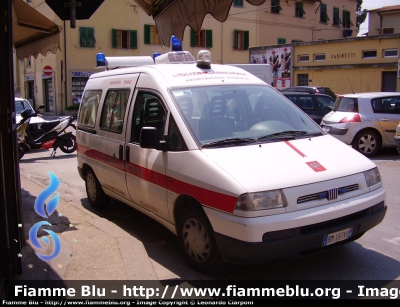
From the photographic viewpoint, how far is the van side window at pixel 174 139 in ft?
14.9

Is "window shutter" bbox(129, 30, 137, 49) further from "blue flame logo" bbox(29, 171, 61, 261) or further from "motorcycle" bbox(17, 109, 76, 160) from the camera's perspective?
"blue flame logo" bbox(29, 171, 61, 261)

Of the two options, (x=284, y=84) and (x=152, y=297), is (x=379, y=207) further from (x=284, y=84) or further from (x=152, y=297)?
(x=284, y=84)

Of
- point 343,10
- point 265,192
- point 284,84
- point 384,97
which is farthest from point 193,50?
point 265,192

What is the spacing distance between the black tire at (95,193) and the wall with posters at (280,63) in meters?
24.5

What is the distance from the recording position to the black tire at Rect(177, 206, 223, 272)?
420 centimetres

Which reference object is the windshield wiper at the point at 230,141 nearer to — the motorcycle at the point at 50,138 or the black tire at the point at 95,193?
the black tire at the point at 95,193

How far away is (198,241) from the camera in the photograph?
172 inches

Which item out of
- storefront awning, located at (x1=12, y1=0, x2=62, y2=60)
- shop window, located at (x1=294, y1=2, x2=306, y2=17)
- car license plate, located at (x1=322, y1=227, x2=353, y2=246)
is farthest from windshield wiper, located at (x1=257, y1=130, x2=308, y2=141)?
shop window, located at (x1=294, y1=2, x2=306, y2=17)

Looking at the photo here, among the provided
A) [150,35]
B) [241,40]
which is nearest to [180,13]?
[150,35]

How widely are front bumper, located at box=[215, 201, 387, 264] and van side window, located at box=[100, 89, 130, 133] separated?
2.51 metres

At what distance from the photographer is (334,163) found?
4.34 metres

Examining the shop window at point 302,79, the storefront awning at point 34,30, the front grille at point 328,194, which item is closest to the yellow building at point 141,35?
the shop window at point 302,79

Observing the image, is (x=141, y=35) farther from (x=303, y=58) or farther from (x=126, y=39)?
(x=303, y=58)

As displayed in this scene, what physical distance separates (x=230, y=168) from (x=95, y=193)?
134 inches
